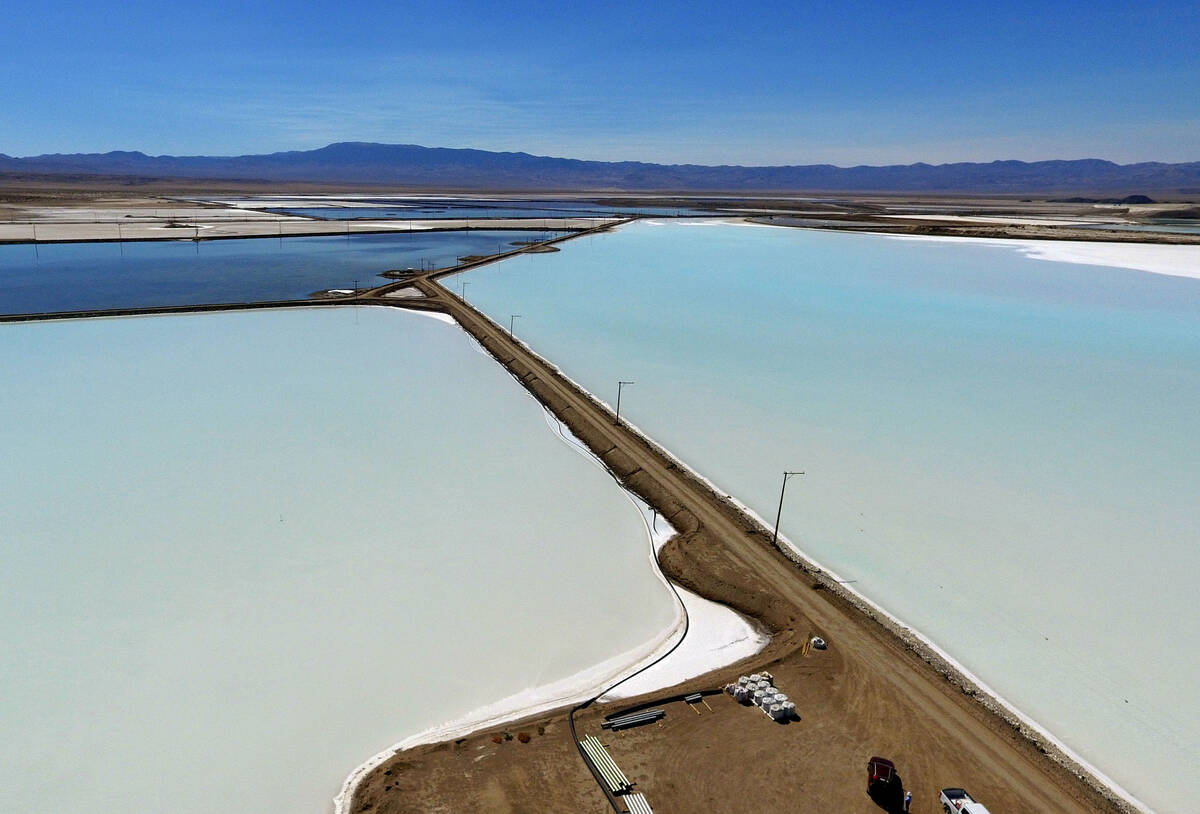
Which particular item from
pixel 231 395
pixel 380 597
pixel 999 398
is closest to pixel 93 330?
pixel 231 395

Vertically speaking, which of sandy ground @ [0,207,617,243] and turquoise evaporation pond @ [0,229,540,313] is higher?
sandy ground @ [0,207,617,243]

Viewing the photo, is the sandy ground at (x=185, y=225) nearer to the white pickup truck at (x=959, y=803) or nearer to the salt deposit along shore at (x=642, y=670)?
the salt deposit along shore at (x=642, y=670)

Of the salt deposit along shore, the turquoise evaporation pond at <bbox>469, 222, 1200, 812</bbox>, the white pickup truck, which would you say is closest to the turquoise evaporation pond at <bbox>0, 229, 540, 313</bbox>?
the turquoise evaporation pond at <bbox>469, 222, 1200, 812</bbox>

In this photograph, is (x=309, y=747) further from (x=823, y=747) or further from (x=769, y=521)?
(x=769, y=521)

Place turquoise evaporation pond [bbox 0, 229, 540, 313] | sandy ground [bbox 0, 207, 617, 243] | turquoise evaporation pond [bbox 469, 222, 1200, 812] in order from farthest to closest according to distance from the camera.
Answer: sandy ground [bbox 0, 207, 617, 243] < turquoise evaporation pond [bbox 0, 229, 540, 313] < turquoise evaporation pond [bbox 469, 222, 1200, 812]

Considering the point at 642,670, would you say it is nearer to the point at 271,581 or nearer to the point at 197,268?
the point at 271,581

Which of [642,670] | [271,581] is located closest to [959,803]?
[642,670]

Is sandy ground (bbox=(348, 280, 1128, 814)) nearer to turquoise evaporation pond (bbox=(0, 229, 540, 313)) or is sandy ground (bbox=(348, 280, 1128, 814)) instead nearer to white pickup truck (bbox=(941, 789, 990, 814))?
white pickup truck (bbox=(941, 789, 990, 814))
